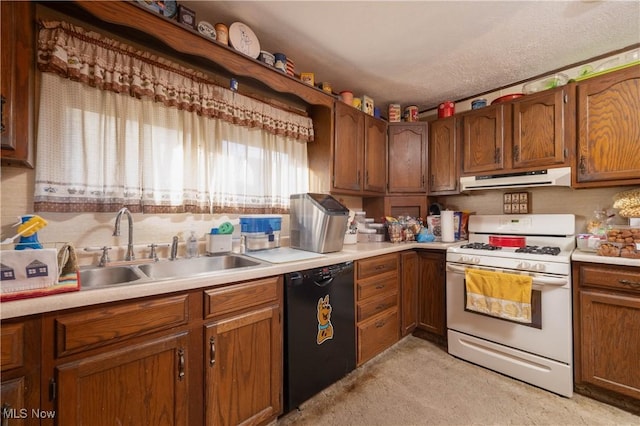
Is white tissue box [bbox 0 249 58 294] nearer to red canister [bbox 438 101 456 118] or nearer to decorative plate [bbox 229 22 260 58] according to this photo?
decorative plate [bbox 229 22 260 58]

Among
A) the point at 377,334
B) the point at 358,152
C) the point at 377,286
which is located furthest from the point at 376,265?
the point at 358,152

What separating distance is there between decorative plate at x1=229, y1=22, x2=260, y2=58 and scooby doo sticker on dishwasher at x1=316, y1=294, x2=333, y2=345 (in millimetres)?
1675

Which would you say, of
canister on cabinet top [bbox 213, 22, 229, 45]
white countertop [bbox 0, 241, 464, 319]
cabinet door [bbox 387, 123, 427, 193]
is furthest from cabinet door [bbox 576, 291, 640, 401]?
canister on cabinet top [bbox 213, 22, 229, 45]

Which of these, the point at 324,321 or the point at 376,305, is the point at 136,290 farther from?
the point at 376,305

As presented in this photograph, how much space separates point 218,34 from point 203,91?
0.35 m

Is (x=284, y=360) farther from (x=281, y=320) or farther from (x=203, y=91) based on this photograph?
(x=203, y=91)

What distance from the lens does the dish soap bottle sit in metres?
1.65

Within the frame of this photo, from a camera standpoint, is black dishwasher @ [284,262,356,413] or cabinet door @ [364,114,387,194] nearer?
black dishwasher @ [284,262,356,413]

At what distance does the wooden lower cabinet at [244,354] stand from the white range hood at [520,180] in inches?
83.4

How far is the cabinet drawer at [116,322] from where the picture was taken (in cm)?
86

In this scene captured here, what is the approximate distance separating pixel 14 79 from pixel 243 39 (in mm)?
1139

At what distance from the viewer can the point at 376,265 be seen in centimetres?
207

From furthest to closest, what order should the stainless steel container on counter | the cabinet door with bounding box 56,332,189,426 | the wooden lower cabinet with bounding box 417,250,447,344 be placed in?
the wooden lower cabinet with bounding box 417,250,447,344, the stainless steel container on counter, the cabinet door with bounding box 56,332,189,426

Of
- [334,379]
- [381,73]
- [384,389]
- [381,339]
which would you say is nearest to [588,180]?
[381,73]
